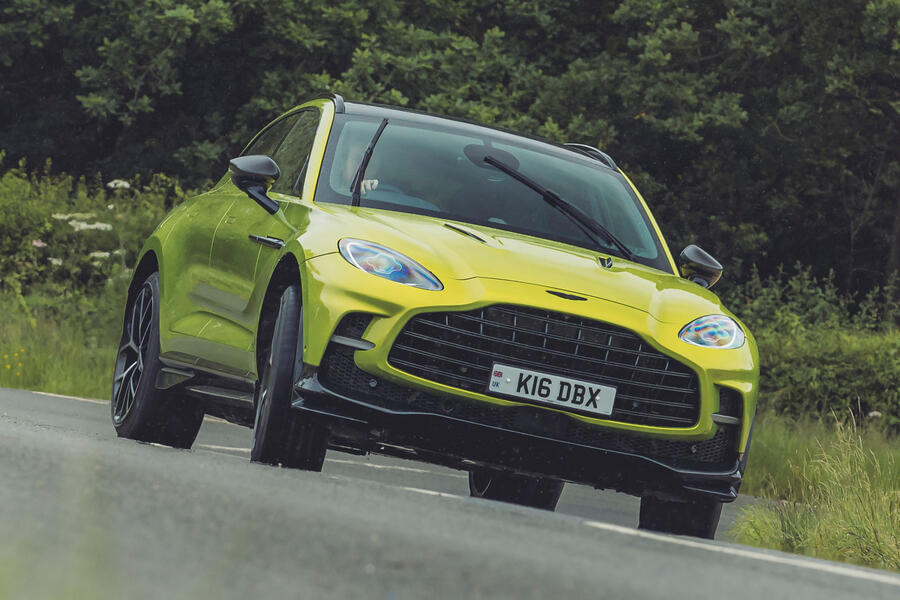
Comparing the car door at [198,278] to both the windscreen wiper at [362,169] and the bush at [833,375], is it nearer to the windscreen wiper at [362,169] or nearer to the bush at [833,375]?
the windscreen wiper at [362,169]

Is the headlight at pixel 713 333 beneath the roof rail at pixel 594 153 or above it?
beneath

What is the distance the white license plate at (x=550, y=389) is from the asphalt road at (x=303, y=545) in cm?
48

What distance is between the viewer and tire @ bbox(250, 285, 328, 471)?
599 centimetres

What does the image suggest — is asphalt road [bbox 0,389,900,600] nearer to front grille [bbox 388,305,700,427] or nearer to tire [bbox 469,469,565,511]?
front grille [bbox 388,305,700,427]

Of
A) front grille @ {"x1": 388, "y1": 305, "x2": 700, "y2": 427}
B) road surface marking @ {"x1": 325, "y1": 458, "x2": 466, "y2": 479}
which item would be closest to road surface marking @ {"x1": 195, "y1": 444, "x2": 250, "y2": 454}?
road surface marking @ {"x1": 325, "y1": 458, "x2": 466, "y2": 479}

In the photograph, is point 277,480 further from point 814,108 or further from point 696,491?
point 814,108

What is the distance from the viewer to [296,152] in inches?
304

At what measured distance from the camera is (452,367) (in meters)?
5.92

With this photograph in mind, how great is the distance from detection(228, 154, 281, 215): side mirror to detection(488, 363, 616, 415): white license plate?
5.49 feet

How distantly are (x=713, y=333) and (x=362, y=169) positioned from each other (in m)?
1.93

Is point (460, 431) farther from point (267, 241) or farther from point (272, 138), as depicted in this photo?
point (272, 138)

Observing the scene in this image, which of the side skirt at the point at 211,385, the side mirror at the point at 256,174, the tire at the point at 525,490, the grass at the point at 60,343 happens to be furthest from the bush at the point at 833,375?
the side mirror at the point at 256,174

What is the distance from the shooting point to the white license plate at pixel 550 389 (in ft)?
19.4

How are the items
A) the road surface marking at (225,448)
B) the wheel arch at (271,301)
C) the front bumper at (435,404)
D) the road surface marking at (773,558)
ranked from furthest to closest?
the road surface marking at (225,448) < the wheel arch at (271,301) < the front bumper at (435,404) < the road surface marking at (773,558)
